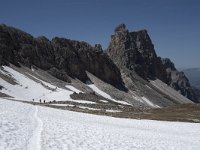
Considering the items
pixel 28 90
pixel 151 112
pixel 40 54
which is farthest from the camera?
pixel 40 54

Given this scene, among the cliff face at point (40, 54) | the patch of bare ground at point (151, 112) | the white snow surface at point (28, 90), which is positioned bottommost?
the patch of bare ground at point (151, 112)

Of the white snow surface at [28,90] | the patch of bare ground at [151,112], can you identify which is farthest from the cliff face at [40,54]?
the patch of bare ground at [151,112]

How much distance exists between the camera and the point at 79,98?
10975cm

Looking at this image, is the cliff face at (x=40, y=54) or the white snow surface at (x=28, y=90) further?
the cliff face at (x=40, y=54)

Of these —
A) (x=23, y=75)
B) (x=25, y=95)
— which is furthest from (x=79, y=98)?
(x=23, y=75)

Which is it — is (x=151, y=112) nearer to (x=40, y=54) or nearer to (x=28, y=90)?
(x=28, y=90)

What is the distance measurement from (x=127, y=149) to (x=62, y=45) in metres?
180

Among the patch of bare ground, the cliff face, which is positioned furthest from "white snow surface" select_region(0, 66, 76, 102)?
the patch of bare ground

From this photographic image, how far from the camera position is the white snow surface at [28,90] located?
4236 inches

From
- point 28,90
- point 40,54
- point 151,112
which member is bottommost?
point 151,112

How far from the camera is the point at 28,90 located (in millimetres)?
115875

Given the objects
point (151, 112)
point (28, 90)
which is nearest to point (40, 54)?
point (28, 90)

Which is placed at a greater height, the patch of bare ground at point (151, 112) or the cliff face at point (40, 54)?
the cliff face at point (40, 54)

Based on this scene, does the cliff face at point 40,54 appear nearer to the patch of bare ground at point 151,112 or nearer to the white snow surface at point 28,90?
the white snow surface at point 28,90
